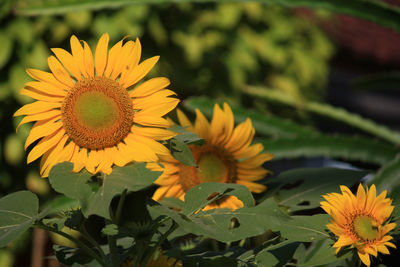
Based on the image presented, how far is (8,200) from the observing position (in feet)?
1.61

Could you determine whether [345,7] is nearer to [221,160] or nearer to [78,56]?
[221,160]

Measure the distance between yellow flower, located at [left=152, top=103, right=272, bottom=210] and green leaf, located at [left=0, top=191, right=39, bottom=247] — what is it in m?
0.17

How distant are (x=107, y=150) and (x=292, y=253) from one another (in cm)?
19

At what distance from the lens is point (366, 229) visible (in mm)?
466

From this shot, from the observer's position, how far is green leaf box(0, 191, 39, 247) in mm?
450

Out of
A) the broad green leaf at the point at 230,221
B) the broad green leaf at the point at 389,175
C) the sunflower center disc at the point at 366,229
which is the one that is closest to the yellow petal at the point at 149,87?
Result: the broad green leaf at the point at 230,221

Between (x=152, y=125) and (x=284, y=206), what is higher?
(x=152, y=125)

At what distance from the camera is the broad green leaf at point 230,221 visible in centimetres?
44

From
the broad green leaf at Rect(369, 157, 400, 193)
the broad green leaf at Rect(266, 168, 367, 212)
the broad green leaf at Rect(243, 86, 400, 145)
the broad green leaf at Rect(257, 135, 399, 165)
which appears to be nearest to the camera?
the broad green leaf at Rect(266, 168, 367, 212)

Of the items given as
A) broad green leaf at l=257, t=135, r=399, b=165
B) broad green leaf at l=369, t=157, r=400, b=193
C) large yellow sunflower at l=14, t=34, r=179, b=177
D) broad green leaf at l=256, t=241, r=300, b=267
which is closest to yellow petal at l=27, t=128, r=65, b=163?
large yellow sunflower at l=14, t=34, r=179, b=177

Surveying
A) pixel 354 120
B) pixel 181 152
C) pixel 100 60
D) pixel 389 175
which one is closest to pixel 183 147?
pixel 181 152

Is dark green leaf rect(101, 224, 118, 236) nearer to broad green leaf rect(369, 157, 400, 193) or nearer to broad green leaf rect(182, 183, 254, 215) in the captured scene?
broad green leaf rect(182, 183, 254, 215)

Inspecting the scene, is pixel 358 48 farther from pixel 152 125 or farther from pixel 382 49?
pixel 152 125

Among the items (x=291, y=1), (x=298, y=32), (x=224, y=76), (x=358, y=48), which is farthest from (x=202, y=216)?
(x=358, y=48)
